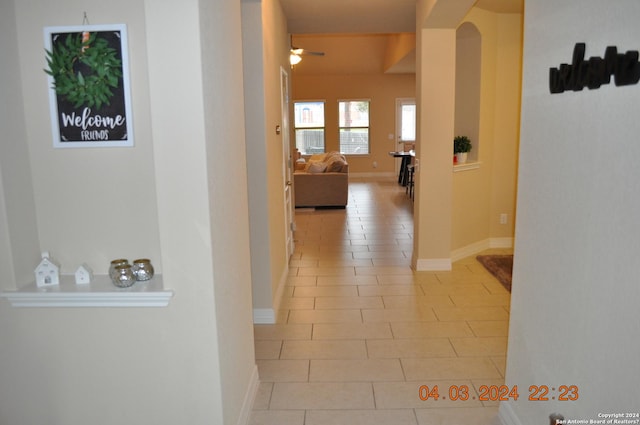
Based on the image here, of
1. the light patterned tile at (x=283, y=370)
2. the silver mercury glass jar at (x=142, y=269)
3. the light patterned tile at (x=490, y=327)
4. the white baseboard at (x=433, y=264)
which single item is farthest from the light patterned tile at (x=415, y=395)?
the white baseboard at (x=433, y=264)

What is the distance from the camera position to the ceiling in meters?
5.07

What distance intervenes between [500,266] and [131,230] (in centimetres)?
403

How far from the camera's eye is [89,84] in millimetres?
2117

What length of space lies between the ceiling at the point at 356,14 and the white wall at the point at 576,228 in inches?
126

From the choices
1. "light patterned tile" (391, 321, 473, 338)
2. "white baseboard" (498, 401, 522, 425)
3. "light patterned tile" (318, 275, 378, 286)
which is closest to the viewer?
"white baseboard" (498, 401, 522, 425)

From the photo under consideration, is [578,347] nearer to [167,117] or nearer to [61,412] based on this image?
[167,117]

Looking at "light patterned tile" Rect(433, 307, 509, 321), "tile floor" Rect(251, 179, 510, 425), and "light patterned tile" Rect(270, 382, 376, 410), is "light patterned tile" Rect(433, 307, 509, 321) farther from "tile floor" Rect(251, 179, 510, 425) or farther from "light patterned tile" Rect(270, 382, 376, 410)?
"light patterned tile" Rect(270, 382, 376, 410)

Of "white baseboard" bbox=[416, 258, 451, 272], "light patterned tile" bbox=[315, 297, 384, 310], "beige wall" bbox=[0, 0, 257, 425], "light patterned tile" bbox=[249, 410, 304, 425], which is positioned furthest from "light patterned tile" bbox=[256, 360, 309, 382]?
"white baseboard" bbox=[416, 258, 451, 272]

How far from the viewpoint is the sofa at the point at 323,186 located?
886cm

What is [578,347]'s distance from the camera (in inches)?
70.9

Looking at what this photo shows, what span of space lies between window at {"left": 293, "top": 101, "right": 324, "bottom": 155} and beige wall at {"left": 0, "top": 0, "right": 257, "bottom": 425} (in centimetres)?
1101

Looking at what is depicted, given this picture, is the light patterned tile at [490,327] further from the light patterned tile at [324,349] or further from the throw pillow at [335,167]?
the throw pillow at [335,167]

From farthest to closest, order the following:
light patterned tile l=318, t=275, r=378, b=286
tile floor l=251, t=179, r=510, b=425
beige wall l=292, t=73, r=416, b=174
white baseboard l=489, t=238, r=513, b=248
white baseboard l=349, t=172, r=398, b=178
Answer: white baseboard l=349, t=172, r=398, b=178
beige wall l=292, t=73, r=416, b=174
white baseboard l=489, t=238, r=513, b=248
light patterned tile l=318, t=275, r=378, b=286
tile floor l=251, t=179, r=510, b=425

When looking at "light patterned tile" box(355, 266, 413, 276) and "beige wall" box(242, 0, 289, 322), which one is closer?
"beige wall" box(242, 0, 289, 322)
